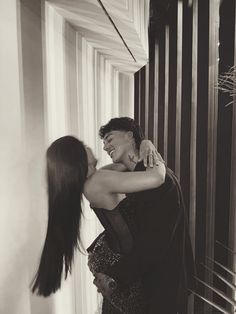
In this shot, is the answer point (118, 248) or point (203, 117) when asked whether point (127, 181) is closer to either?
point (118, 248)

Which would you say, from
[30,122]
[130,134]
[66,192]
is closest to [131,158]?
[130,134]

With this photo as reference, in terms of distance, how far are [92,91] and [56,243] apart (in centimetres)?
113

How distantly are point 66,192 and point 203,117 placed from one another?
160 cm

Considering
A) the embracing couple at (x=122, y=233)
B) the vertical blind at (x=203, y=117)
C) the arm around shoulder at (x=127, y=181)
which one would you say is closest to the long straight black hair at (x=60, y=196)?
the embracing couple at (x=122, y=233)

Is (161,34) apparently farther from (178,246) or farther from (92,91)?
(178,246)

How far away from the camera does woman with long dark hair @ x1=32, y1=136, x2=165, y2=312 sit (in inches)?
42.0

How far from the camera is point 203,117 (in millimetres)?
2326

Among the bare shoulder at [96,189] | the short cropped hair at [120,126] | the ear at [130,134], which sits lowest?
the bare shoulder at [96,189]

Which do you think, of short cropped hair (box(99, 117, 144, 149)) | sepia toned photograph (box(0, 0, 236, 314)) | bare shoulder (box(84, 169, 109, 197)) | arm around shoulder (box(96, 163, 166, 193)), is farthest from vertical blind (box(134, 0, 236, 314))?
bare shoulder (box(84, 169, 109, 197))

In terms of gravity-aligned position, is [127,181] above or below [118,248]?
above

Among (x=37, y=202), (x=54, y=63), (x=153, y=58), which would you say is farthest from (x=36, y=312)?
(x=153, y=58)

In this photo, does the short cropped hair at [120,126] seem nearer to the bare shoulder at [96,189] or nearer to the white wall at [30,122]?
the white wall at [30,122]

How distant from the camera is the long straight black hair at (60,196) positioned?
107cm

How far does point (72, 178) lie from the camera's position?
3.57ft
